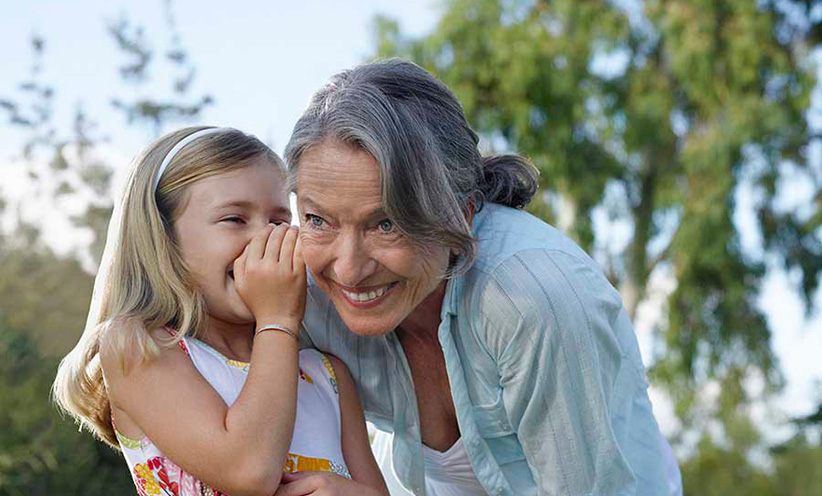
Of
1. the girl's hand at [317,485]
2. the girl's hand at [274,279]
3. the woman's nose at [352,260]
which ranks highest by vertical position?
the woman's nose at [352,260]

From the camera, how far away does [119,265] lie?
2.75 meters

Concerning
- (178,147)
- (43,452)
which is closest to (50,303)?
(43,452)

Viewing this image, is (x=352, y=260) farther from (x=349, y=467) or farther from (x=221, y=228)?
(x=349, y=467)

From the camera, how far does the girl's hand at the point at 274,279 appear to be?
8.51 feet

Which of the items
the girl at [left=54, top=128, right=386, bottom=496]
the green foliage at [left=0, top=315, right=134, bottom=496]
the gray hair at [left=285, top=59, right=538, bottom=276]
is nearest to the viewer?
the gray hair at [left=285, top=59, right=538, bottom=276]

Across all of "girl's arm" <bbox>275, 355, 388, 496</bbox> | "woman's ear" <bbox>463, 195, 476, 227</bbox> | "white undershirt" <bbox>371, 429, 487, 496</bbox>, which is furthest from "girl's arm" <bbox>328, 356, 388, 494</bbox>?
"woman's ear" <bbox>463, 195, 476, 227</bbox>

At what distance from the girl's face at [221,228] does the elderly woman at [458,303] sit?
244 mm

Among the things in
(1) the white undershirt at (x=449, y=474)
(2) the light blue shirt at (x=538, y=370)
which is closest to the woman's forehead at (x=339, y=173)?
(2) the light blue shirt at (x=538, y=370)

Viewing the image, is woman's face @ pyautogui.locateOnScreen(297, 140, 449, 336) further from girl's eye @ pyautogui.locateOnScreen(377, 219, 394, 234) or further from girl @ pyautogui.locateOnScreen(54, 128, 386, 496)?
girl @ pyautogui.locateOnScreen(54, 128, 386, 496)

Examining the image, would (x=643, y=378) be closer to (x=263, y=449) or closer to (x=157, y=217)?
(x=263, y=449)

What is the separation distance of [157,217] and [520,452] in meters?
1.10

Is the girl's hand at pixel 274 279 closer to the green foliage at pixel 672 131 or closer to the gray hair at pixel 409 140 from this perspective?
the gray hair at pixel 409 140

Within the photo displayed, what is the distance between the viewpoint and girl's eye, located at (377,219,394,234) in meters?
2.41

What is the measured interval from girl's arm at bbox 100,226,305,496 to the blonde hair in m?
0.13
